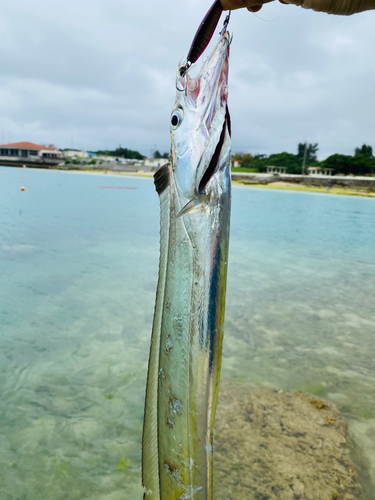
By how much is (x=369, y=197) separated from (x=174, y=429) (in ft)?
157

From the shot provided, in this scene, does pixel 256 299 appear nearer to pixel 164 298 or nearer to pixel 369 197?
pixel 164 298

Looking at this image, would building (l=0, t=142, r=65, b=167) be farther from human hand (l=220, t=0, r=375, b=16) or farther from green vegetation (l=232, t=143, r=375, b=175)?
human hand (l=220, t=0, r=375, b=16)

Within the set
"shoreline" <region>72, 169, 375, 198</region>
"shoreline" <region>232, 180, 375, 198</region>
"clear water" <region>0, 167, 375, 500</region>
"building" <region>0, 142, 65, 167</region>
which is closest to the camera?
"clear water" <region>0, 167, 375, 500</region>

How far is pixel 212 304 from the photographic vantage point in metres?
1.15

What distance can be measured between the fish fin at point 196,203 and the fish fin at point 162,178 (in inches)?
6.5

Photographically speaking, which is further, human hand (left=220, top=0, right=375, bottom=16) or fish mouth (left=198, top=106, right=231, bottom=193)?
human hand (left=220, top=0, right=375, bottom=16)

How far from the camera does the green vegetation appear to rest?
59.8 meters

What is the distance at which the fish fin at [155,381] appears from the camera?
125 cm

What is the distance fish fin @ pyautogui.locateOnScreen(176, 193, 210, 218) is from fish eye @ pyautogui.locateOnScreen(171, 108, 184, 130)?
0.24m

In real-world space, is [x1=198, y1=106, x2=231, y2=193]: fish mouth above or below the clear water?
above

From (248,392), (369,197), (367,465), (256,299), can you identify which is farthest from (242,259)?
(369,197)

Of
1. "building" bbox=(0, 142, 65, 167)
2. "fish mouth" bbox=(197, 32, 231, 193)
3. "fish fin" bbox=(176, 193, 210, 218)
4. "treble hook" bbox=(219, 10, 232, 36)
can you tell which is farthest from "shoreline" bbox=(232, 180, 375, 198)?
"fish fin" bbox=(176, 193, 210, 218)

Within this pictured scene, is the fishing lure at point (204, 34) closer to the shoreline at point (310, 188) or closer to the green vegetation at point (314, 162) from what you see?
the shoreline at point (310, 188)

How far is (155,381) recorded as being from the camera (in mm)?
1270
